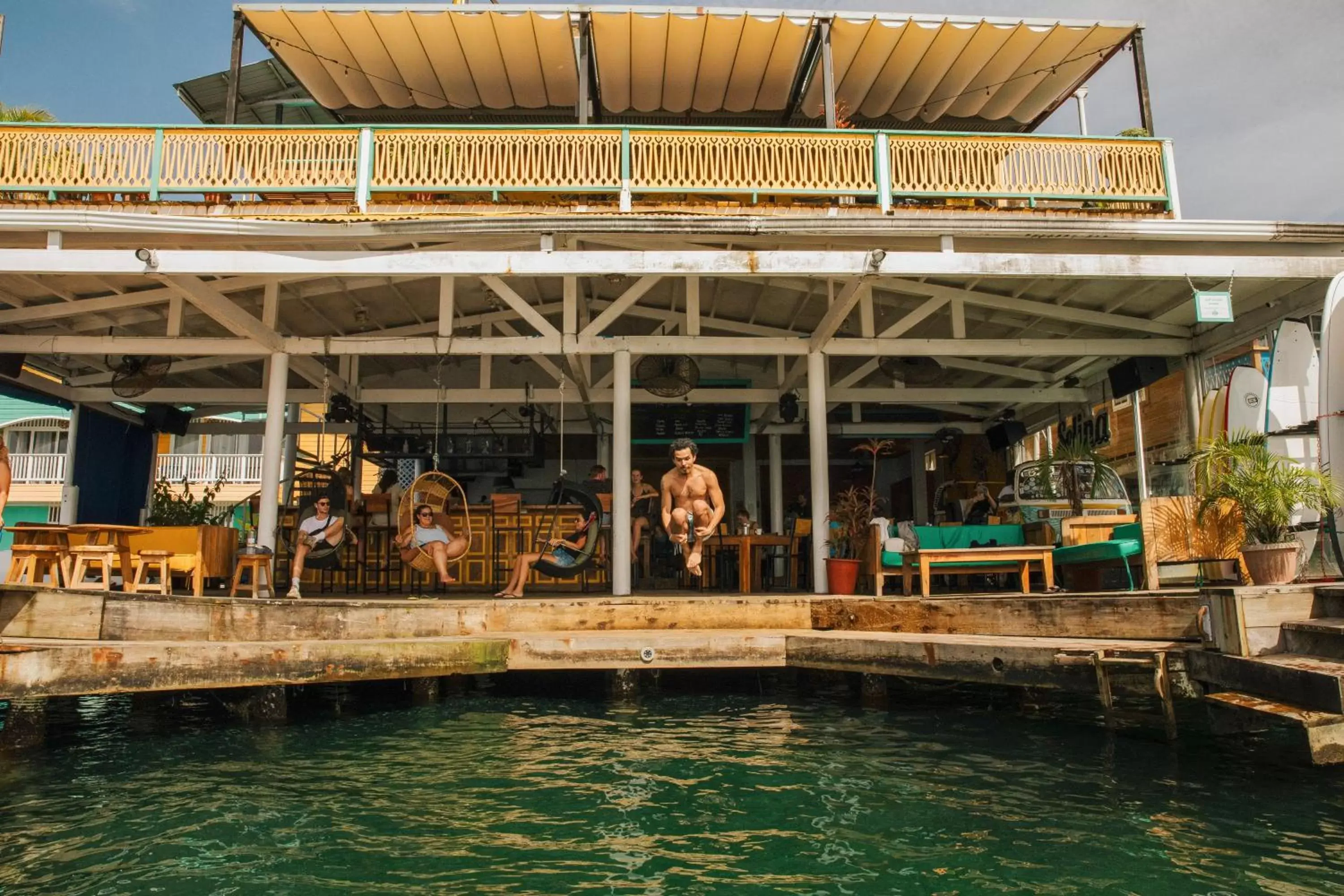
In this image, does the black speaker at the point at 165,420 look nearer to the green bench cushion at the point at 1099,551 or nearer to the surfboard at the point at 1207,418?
the green bench cushion at the point at 1099,551

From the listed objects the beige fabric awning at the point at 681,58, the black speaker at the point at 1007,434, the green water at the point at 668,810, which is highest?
the beige fabric awning at the point at 681,58

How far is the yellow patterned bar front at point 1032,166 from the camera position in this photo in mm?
8000

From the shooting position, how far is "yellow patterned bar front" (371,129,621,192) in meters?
7.87

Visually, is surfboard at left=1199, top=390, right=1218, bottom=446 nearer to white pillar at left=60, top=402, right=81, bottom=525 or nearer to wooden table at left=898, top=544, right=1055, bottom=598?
wooden table at left=898, top=544, right=1055, bottom=598

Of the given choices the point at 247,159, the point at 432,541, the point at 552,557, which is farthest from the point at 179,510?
the point at 552,557

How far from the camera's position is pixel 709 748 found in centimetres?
597

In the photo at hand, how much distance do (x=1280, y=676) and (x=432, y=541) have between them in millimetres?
7091

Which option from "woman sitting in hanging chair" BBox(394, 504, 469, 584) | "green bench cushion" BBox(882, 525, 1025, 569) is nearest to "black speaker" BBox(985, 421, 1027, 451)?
"green bench cushion" BBox(882, 525, 1025, 569)

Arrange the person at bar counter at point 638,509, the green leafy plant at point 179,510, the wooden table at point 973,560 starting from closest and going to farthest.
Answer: the wooden table at point 973,560
the person at bar counter at point 638,509
the green leafy plant at point 179,510

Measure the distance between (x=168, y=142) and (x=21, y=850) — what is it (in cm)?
618

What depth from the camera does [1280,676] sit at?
4902 millimetres

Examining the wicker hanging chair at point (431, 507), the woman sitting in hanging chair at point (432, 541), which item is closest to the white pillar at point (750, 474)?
the wicker hanging chair at point (431, 507)

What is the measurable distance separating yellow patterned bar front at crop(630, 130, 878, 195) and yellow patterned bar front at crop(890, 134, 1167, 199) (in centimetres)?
40

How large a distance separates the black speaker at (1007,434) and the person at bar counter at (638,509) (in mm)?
5956
